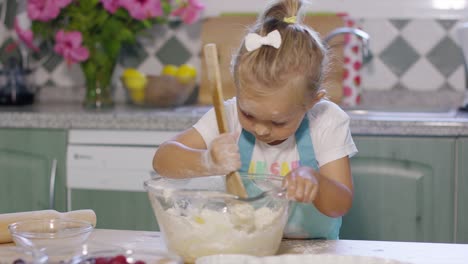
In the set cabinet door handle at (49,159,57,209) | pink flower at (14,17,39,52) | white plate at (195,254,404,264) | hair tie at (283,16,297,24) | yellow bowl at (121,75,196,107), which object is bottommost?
cabinet door handle at (49,159,57,209)

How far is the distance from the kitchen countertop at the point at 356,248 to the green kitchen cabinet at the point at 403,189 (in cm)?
99

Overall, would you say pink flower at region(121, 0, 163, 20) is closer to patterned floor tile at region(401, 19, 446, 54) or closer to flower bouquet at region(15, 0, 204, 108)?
flower bouquet at region(15, 0, 204, 108)

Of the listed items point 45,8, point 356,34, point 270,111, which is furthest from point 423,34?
point 270,111

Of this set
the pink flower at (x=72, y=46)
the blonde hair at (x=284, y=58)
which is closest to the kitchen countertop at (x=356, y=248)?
the blonde hair at (x=284, y=58)

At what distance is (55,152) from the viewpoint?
2.40m

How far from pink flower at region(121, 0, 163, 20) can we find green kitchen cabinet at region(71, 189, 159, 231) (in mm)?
644

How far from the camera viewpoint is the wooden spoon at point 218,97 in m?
1.11

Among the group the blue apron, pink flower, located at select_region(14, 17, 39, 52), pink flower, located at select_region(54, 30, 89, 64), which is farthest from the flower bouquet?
the blue apron

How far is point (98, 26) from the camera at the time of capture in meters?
2.66

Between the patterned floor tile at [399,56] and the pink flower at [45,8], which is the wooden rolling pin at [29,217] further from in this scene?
the patterned floor tile at [399,56]

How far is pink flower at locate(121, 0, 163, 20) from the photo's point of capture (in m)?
2.62

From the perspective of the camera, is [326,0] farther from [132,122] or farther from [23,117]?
[23,117]

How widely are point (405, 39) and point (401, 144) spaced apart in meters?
0.66

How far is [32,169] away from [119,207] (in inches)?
12.6
